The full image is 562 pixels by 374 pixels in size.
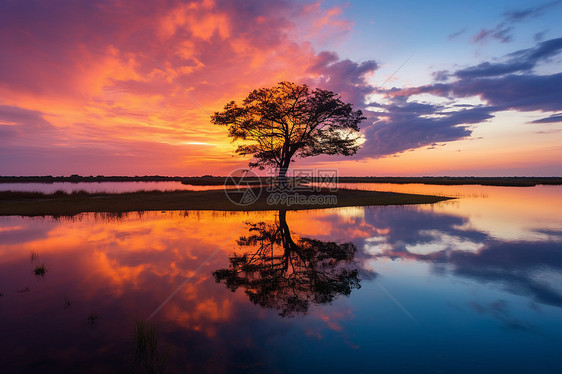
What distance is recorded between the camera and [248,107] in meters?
41.2

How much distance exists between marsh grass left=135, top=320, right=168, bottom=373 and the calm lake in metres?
0.04

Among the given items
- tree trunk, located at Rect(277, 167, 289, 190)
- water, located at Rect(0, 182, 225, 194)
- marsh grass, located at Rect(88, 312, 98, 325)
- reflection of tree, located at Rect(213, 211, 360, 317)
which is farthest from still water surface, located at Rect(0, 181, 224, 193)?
marsh grass, located at Rect(88, 312, 98, 325)

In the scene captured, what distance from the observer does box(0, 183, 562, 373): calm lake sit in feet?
20.0

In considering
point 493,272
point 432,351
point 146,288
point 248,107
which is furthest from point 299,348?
point 248,107

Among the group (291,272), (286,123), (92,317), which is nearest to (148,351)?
(92,317)

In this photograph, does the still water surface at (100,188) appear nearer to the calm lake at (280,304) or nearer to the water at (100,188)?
the water at (100,188)

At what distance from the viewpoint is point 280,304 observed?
868 cm

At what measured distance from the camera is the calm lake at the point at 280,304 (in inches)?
240

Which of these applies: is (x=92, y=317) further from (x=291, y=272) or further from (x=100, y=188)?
(x=100, y=188)

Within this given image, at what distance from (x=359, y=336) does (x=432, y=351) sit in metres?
1.64

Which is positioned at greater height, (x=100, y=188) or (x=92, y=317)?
(x=100, y=188)

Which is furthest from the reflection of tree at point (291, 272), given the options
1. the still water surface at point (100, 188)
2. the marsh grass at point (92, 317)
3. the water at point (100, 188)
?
the still water surface at point (100, 188)

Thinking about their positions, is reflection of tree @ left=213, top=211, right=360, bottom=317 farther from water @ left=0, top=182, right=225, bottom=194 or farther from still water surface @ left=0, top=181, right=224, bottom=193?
still water surface @ left=0, top=181, right=224, bottom=193

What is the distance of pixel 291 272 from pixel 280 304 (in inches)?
114
